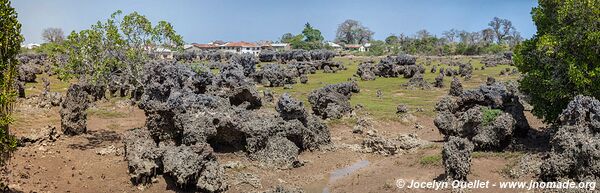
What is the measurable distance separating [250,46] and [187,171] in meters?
152

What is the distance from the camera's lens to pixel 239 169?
19734 millimetres

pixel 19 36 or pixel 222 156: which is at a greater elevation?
pixel 19 36

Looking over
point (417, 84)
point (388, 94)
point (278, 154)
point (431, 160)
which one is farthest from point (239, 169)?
point (417, 84)

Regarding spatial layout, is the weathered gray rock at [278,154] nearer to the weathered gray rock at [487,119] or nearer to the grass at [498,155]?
the grass at [498,155]

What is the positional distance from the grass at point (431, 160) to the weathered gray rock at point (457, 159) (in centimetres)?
233

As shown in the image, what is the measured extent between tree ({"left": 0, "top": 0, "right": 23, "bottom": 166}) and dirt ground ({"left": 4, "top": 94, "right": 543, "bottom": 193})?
11.7ft

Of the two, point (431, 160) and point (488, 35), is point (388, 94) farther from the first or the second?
point (488, 35)

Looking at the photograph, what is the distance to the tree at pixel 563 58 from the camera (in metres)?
18.7

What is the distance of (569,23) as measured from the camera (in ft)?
64.8

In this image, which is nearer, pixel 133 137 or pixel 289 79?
pixel 133 137

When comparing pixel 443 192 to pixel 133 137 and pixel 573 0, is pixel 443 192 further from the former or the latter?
pixel 133 137

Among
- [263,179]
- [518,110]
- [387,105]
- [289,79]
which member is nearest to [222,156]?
[263,179]

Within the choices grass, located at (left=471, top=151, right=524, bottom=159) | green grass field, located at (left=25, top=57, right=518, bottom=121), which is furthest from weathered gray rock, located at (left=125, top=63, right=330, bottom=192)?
green grass field, located at (left=25, top=57, right=518, bottom=121)

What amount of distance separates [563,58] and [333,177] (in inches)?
385
